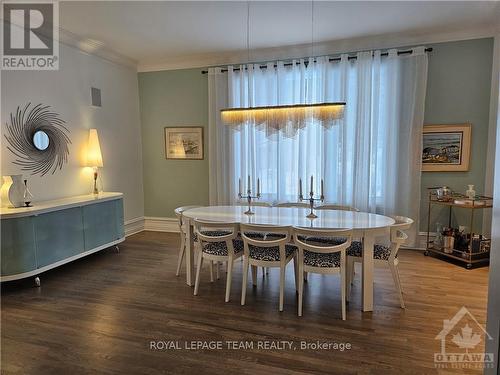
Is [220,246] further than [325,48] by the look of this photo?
No

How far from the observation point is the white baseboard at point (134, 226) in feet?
18.8

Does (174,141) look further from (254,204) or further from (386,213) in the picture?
(386,213)

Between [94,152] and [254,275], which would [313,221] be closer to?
[254,275]

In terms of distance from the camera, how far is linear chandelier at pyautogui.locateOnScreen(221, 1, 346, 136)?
3.39 meters

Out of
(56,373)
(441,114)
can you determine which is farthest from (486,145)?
(56,373)

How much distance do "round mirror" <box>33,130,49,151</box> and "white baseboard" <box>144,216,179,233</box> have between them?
237 cm

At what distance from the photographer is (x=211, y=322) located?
2812mm

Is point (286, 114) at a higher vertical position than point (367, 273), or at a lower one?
higher

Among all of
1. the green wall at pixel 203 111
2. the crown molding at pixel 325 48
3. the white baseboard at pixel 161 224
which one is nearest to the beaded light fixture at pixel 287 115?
the crown molding at pixel 325 48

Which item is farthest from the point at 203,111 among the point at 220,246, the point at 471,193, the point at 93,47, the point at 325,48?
the point at 471,193

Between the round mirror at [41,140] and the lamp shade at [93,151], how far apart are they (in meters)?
0.61

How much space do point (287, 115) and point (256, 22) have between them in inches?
54.3

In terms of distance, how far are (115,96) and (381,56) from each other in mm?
4149

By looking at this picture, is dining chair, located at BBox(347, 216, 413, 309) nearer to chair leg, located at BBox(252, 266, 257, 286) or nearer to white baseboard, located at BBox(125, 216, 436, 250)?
chair leg, located at BBox(252, 266, 257, 286)
